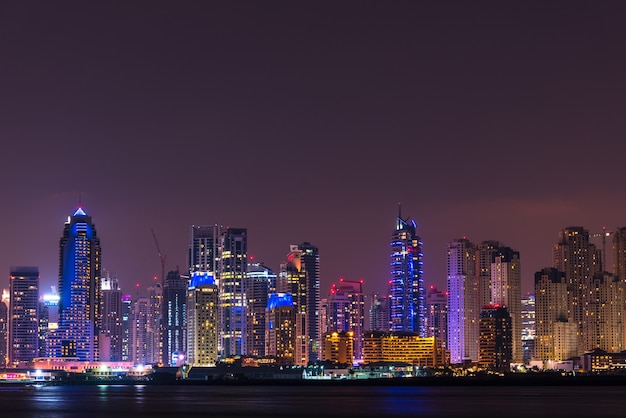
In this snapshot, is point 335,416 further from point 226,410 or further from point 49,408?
point 49,408

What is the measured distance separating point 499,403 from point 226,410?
4235 centimetres

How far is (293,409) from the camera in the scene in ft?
505

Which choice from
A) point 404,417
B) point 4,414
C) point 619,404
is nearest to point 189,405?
point 4,414

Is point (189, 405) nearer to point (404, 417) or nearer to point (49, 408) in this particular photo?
point (49, 408)

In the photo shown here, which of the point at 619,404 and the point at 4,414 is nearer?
the point at 4,414

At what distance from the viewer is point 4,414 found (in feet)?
461

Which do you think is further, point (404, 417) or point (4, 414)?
point (4, 414)

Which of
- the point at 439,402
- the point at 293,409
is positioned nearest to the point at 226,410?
the point at 293,409

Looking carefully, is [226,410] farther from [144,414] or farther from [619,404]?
[619,404]

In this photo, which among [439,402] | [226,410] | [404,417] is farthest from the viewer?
[439,402]

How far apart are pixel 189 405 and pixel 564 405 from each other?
172ft

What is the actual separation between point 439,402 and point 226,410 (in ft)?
128

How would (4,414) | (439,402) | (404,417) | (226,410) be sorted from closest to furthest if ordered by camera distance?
(404,417), (4,414), (226,410), (439,402)

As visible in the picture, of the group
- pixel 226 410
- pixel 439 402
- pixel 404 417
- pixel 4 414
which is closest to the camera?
pixel 404 417
